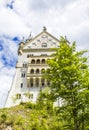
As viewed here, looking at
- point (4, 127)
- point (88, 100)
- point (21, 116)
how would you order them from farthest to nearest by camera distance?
1. point (21, 116)
2. point (4, 127)
3. point (88, 100)

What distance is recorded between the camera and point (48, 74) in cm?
2600

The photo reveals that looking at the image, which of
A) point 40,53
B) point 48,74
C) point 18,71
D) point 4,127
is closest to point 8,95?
point 18,71

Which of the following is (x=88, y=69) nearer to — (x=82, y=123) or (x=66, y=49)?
(x=66, y=49)

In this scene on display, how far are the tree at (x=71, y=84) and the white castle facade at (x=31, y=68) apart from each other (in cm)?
3372

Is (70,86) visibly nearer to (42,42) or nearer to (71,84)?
(71,84)

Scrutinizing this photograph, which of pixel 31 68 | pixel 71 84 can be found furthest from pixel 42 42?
pixel 71 84

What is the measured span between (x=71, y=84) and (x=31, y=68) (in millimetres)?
38615

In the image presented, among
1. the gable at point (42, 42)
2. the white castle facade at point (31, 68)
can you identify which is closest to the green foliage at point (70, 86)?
the white castle facade at point (31, 68)

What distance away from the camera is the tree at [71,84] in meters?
24.1

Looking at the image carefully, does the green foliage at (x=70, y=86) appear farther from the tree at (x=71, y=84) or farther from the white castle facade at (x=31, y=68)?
the white castle facade at (x=31, y=68)

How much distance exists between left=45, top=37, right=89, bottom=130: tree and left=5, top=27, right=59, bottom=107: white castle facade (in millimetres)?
33717

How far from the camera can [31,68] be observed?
62906mm

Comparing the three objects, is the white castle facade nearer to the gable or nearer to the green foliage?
the gable

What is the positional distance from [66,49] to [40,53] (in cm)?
4113
